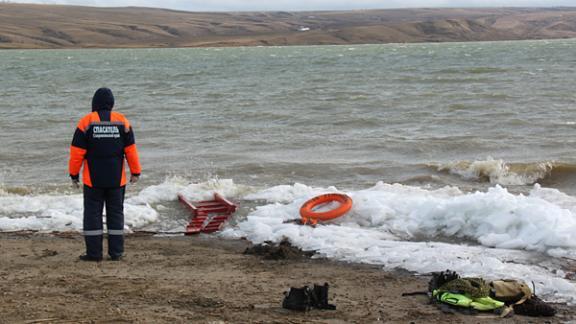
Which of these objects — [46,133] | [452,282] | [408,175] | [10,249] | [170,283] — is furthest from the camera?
[46,133]

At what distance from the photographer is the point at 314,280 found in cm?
639

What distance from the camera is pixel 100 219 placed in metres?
7.09

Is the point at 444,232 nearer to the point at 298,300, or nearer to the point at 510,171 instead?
the point at 298,300

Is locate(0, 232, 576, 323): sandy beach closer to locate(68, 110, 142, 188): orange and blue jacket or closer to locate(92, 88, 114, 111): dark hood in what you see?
locate(68, 110, 142, 188): orange and blue jacket

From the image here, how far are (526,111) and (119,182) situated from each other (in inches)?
641

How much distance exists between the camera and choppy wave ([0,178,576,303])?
266 inches

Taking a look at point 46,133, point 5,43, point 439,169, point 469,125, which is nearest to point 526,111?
point 469,125

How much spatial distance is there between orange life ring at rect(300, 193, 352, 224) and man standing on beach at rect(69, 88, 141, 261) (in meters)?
2.21

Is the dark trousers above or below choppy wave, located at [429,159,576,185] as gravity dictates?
above

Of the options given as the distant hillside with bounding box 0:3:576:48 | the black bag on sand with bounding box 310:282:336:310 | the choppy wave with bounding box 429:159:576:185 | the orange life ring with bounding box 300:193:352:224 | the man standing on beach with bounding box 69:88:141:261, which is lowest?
the distant hillside with bounding box 0:3:576:48

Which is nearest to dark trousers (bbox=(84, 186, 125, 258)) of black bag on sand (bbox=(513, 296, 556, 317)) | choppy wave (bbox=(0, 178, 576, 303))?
choppy wave (bbox=(0, 178, 576, 303))

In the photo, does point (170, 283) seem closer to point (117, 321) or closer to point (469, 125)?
point (117, 321)

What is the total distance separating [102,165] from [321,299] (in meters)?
2.61

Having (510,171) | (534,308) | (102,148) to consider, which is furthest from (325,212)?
(510,171)
